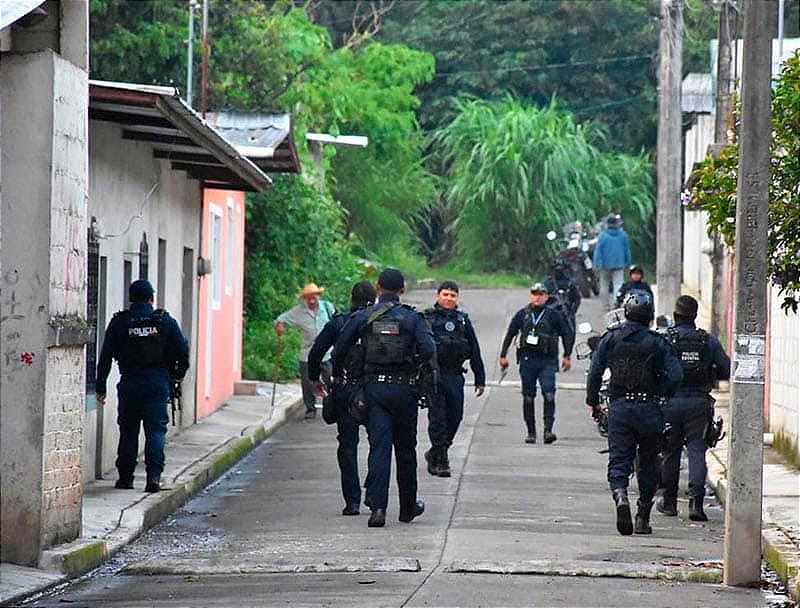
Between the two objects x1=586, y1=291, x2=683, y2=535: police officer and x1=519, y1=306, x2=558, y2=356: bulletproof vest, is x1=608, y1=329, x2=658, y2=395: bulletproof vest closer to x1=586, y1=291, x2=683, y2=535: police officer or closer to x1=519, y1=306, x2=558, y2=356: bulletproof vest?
x1=586, y1=291, x2=683, y2=535: police officer

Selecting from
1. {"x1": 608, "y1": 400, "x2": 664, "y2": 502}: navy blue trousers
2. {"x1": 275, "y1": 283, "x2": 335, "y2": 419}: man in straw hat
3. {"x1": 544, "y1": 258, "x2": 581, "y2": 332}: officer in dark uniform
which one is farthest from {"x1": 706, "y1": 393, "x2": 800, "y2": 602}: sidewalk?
{"x1": 544, "y1": 258, "x2": 581, "y2": 332}: officer in dark uniform

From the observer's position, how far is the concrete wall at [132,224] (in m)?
16.3

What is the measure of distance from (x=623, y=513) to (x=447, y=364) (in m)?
3.90

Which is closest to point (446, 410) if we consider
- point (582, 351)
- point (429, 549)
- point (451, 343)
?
point (451, 343)

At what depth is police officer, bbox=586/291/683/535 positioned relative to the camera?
537 inches

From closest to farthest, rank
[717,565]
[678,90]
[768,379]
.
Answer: [717,565], [768,379], [678,90]

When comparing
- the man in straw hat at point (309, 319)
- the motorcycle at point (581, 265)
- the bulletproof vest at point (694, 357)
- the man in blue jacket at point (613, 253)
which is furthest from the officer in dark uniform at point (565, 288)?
the bulletproof vest at point (694, 357)

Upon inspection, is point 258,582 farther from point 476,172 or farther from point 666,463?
point 476,172

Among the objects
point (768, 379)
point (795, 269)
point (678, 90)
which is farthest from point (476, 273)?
point (795, 269)

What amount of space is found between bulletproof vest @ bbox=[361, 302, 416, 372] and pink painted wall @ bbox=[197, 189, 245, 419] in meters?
9.07

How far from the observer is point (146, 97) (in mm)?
14359

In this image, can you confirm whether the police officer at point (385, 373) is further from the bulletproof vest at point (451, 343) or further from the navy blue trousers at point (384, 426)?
the bulletproof vest at point (451, 343)

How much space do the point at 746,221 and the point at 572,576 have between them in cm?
247

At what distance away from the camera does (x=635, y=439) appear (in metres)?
13.8
